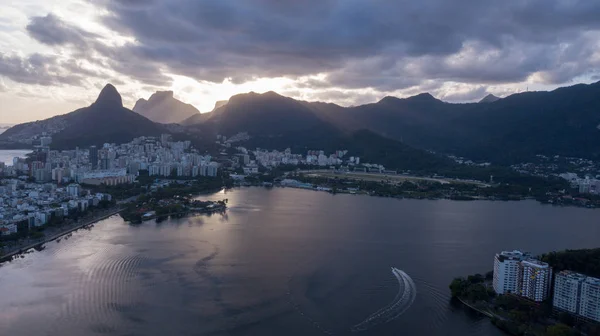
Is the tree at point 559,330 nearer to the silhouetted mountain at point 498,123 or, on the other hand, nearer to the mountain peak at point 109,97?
the silhouetted mountain at point 498,123

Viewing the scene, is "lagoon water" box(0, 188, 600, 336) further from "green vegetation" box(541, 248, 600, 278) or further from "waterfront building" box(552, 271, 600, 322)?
"green vegetation" box(541, 248, 600, 278)

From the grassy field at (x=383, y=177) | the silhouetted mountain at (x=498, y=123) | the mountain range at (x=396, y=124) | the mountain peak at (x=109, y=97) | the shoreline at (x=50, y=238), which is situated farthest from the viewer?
the mountain peak at (x=109, y=97)

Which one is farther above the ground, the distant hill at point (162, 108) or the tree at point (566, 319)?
the distant hill at point (162, 108)

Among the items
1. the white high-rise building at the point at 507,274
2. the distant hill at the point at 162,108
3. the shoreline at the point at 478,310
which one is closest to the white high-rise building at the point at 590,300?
the white high-rise building at the point at 507,274

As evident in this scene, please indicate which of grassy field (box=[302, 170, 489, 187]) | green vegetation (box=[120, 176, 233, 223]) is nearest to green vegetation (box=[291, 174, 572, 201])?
grassy field (box=[302, 170, 489, 187])

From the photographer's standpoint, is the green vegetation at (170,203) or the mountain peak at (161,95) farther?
the mountain peak at (161,95)

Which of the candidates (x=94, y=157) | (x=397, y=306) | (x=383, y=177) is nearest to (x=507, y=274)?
(x=397, y=306)

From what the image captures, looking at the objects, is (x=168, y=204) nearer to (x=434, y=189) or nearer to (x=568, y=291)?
(x=434, y=189)
